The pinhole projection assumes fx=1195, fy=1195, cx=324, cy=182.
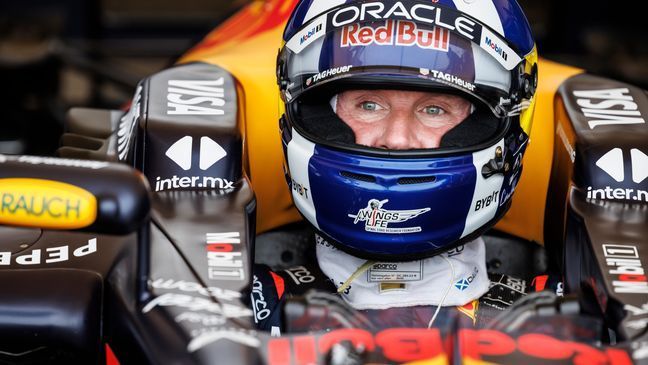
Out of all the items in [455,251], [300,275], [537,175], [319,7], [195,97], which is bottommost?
[300,275]

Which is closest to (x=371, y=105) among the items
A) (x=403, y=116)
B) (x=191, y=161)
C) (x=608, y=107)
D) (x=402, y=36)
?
(x=403, y=116)

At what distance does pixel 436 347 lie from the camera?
6.17ft

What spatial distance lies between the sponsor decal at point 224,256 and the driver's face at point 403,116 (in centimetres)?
37

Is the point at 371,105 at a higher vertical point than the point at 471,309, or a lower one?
higher

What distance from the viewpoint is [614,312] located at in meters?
2.19

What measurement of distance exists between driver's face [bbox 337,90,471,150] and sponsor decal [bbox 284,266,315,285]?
36cm

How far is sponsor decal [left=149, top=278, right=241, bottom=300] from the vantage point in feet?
6.86

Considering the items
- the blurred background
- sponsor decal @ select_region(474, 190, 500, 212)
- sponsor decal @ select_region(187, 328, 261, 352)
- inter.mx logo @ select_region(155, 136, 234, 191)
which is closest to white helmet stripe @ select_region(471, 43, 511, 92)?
sponsor decal @ select_region(474, 190, 500, 212)

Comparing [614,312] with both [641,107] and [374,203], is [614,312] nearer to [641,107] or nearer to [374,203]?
[374,203]

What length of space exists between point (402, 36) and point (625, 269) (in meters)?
0.63

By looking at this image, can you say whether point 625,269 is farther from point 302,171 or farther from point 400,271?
point 302,171

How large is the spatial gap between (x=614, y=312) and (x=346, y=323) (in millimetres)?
540

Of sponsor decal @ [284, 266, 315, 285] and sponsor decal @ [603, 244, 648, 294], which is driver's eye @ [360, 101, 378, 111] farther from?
sponsor decal @ [603, 244, 648, 294]

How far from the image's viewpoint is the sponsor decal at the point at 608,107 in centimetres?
273
